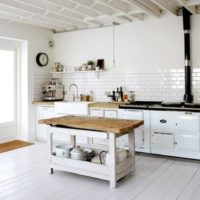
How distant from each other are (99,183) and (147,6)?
3.00m

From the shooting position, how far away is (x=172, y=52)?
5359 millimetres

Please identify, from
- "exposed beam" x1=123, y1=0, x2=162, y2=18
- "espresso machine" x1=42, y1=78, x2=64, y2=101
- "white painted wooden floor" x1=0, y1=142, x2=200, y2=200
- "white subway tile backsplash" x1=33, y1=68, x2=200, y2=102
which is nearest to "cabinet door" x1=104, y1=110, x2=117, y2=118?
"white subway tile backsplash" x1=33, y1=68, x2=200, y2=102

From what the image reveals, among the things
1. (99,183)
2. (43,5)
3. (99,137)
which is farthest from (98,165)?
(43,5)

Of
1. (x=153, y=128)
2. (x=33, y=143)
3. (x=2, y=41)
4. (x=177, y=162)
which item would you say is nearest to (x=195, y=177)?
(x=177, y=162)

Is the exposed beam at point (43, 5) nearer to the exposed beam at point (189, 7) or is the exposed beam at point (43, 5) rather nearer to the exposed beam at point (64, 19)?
the exposed beam at point (64, 19)

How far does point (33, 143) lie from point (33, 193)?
2.81 meters

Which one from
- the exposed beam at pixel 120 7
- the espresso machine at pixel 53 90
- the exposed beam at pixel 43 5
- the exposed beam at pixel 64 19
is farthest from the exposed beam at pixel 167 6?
the espresso machine at pixel 53 90

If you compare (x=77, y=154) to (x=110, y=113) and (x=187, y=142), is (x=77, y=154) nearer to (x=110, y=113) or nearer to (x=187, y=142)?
(x=110, y=113)

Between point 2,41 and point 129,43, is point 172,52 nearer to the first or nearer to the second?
point 129,43

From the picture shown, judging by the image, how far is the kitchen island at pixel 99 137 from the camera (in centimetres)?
354

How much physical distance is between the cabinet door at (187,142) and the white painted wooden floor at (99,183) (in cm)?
23

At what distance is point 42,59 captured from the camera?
6.63 metres

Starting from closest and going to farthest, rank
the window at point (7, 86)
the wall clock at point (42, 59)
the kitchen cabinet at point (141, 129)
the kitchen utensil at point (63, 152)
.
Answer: the kitchen utensil at point (63, 152) → the kitchen cabinet at point (141, 129) → the window at point (7, 86) → the wall clock at point (42, 59)

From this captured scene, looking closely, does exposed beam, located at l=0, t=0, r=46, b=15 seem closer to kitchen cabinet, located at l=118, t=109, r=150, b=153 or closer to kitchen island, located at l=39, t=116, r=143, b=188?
kitchen island, located at l=39, t=116, r=143, b=188
